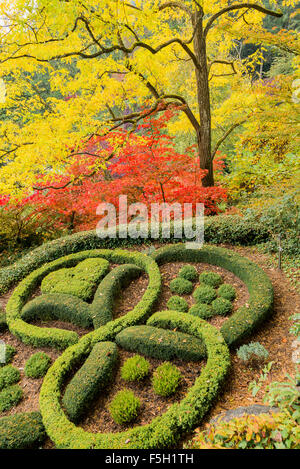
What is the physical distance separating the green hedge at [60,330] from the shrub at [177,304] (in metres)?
0.28

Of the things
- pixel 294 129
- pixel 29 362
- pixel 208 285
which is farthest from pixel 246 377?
pixel 294 129

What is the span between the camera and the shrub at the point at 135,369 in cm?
392

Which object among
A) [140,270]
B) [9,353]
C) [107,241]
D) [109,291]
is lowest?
[9,353]

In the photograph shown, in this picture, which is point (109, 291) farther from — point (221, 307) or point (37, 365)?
point (221, 307)

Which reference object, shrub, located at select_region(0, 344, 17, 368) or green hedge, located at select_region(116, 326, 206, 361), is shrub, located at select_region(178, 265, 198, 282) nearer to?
green hedge, located at select_region(116, 326, 206, 361)

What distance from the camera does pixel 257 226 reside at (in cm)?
632

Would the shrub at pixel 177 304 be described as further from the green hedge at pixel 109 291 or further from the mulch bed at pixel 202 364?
the green hedge at pixel 109 291

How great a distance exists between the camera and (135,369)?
3967 mm

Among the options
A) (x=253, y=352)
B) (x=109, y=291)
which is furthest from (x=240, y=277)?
(x=109, y=291)

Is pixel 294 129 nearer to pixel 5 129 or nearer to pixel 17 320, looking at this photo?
pixel 17 320

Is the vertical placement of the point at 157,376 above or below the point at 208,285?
below

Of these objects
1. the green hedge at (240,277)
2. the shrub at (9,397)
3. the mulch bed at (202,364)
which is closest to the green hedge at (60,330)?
the mulch bed at (202,364)

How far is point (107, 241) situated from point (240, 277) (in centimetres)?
332
